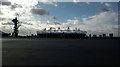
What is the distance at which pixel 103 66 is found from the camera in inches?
603

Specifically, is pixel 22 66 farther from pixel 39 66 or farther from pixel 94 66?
pixel 94 66

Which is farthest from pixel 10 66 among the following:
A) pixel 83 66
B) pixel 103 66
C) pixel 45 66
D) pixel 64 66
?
pixel 103 66

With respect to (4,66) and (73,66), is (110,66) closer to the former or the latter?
(73,66)

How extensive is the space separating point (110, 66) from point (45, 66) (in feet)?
15.7

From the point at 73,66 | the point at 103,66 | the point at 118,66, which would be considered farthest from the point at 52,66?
the point at 118,66

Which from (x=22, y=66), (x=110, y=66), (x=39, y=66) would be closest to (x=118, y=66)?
(x=110, y=66)

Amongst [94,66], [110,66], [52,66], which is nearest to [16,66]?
[52,66]

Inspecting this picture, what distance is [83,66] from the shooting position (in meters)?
15.3

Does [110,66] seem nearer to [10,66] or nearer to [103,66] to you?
[103,66]

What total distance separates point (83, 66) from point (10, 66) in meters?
5.37

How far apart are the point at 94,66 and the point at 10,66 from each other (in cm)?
617

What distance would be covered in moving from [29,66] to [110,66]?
593 centimetres

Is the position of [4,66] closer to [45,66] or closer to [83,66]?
[45,66]

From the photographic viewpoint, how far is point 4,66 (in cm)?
1526
